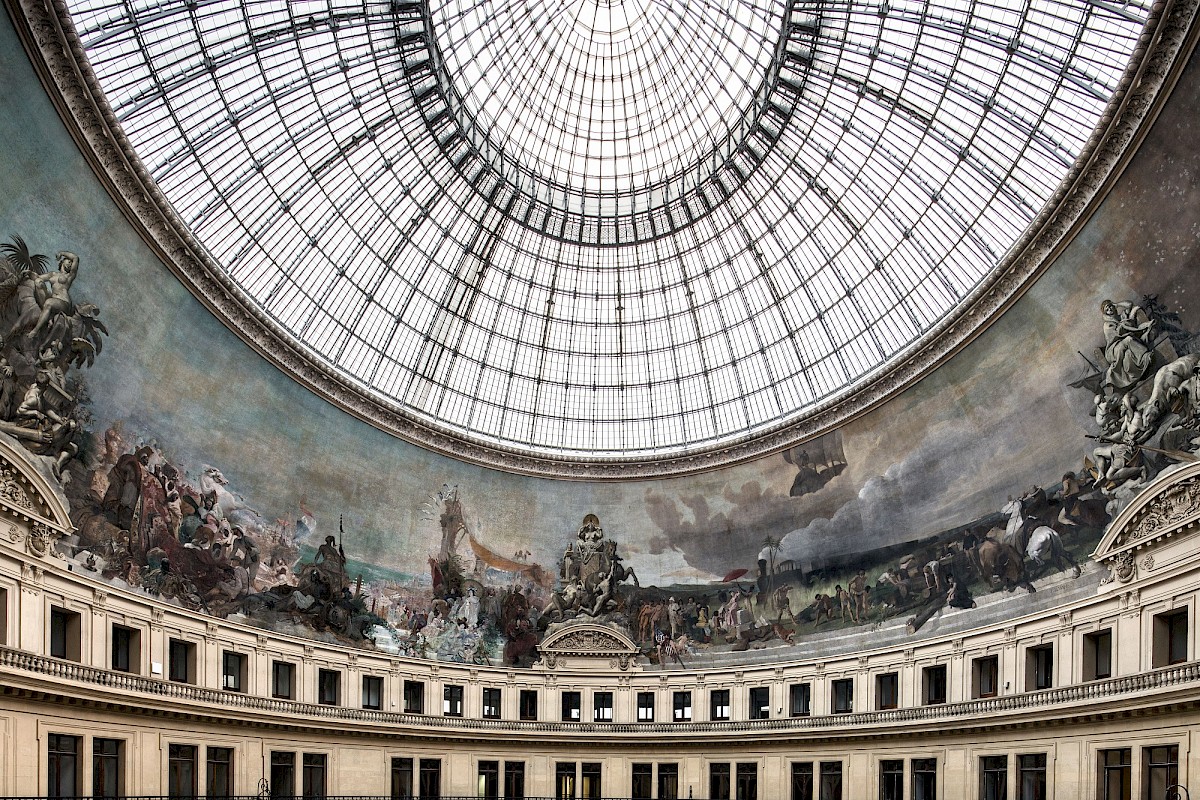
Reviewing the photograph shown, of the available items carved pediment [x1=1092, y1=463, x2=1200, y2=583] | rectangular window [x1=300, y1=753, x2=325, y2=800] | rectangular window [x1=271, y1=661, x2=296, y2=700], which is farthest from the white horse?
rectangular window [x1=271, y1=661, x2=296, y2=700]

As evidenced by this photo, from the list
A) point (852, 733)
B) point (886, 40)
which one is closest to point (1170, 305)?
point (886, 40)

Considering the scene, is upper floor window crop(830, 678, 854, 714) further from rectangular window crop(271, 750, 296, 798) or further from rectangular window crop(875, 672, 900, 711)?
rectangular window crop(271, 750, 296, 798)

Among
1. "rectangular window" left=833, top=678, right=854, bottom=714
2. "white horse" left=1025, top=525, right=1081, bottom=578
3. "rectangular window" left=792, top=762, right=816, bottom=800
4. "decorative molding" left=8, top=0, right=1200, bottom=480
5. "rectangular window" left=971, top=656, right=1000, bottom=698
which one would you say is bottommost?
"rectangular window" left=792, top=762, right=816, bottom=800

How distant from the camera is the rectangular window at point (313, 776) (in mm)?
46125

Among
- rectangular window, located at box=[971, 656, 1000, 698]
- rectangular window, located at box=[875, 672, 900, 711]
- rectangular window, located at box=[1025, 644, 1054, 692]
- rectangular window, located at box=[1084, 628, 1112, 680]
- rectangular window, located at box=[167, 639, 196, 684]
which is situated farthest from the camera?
rectangular window, located at box=[875, 672, 900, 711]

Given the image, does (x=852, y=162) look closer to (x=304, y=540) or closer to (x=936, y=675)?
(x=936, y=675)

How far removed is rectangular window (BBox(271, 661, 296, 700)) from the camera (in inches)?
1816

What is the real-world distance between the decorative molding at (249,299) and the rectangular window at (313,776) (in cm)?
1632

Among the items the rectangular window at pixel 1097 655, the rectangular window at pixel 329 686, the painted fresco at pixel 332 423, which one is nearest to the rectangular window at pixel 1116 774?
the rectangular window at pixel 1097 655

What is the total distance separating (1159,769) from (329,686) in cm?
3500

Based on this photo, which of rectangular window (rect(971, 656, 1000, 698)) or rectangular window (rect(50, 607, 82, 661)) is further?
rectangular window (rect(971, 656, 1000, 698))

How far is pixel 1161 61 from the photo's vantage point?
97.4 feet

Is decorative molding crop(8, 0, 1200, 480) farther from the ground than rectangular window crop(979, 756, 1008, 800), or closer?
farther from the ground

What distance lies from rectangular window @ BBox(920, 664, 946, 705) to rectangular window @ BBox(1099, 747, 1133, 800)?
9.91 meters
